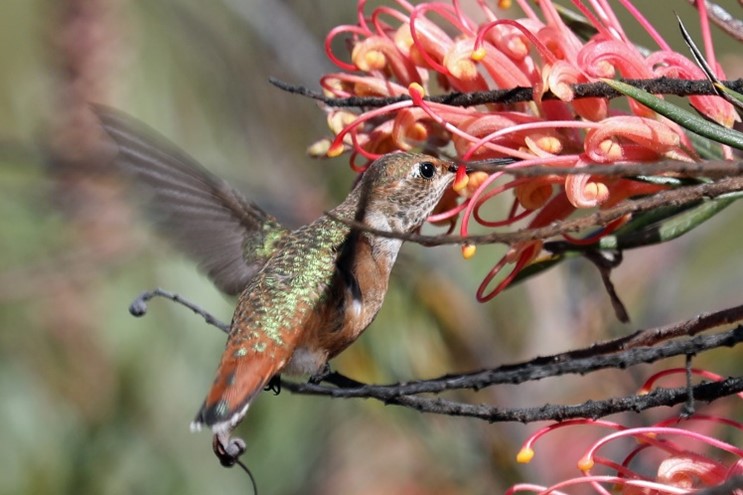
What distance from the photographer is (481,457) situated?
2.20 m

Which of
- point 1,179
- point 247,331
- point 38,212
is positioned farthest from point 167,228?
point 1,179

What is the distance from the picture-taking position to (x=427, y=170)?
149cm

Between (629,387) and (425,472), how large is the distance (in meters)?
0.76

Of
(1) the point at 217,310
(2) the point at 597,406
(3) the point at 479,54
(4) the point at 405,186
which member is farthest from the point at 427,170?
(1) the point at 217,310

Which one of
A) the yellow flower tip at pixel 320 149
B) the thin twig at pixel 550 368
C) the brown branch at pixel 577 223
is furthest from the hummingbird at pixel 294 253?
the brown branch at pixel 577 223

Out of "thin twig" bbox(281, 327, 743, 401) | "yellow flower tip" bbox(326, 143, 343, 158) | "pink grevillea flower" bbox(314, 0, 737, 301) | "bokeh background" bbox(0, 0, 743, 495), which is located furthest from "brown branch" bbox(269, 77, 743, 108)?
"bokeh background" bbox(0, 0, 743, 495)

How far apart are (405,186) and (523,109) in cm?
31

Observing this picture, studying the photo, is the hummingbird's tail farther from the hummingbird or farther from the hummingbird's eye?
the hummingbird's eye

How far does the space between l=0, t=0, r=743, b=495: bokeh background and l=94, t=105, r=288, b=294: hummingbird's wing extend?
262mm

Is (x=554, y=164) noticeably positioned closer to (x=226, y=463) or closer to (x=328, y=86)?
(x=328, y=86)

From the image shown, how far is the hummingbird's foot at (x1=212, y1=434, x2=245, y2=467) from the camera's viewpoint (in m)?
1.26

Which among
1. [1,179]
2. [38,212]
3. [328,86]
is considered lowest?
[1,179]

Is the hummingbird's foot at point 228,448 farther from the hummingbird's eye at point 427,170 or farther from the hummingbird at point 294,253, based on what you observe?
the hummingbird's eye at point 427,170

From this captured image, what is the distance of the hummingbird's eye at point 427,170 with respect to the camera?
4.87ft
